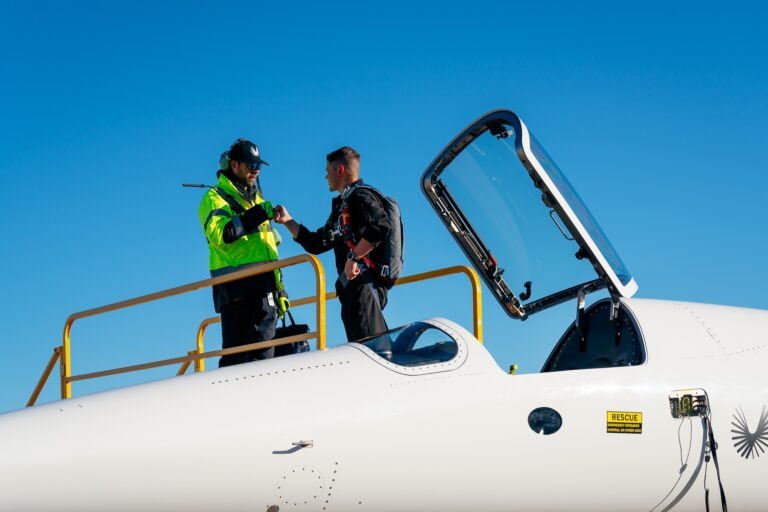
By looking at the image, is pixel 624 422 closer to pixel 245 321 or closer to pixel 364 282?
pixel 364 282

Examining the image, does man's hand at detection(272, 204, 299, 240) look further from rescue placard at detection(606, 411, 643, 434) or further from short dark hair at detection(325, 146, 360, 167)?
rescue placard at detection(606, 411, 643, 434)

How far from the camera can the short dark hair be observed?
25.4ft

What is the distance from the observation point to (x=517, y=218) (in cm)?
757

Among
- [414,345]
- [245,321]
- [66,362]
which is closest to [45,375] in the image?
[66,362]

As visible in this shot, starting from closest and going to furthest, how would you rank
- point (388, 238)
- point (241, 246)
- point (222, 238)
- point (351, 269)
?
point (351, 269)
point (388, 238)
point (222, 238)
point (241, 246)

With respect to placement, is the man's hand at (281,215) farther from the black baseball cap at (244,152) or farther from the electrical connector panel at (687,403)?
the electrical connector panel at (687,403)

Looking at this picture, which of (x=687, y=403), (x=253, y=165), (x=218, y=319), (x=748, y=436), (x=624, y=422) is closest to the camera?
(x=624, y=422)

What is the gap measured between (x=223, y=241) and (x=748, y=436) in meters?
4.47

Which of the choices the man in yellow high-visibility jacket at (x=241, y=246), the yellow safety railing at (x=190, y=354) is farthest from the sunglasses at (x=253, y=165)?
the yellow safety railing at (x=190, y=354)

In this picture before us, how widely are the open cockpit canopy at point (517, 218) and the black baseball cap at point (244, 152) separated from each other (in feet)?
5.14

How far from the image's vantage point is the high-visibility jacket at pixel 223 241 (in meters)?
7.98

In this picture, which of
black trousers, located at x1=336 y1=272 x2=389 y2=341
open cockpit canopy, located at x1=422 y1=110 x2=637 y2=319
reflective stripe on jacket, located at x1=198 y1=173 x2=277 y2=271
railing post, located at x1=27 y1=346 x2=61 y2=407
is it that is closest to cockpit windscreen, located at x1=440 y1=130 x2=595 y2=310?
open cockpit canopy, located at x1=422 y1=110 x2=637 y2=319

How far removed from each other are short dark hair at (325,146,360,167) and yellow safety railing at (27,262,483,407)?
115cm

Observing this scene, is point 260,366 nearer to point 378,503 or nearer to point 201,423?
point 201,423
